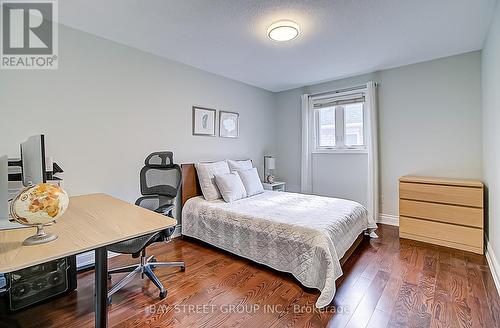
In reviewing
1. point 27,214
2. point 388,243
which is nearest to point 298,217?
point 388,243

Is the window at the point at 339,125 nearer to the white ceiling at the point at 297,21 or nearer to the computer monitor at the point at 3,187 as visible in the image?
the white ceiling at the point at 297,21

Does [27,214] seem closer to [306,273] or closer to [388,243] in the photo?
[306,273]

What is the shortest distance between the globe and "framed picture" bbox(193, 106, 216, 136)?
2488 mm

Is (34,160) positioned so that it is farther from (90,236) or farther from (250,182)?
(250,182)

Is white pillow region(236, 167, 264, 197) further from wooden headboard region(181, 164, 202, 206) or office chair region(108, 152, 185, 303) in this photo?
office chair region(108, 152, 185, 303)

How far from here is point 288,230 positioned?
2.12 metres

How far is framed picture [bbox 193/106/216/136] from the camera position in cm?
346

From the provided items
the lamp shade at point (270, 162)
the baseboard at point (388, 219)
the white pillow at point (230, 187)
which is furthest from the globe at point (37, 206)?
the baseboard at point (388, 219)

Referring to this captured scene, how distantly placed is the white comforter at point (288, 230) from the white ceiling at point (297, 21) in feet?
6.25

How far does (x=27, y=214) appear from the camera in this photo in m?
0.98

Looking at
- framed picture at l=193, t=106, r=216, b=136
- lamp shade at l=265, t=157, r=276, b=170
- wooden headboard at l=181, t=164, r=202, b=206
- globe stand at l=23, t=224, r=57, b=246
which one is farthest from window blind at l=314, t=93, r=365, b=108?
globe stand at l=23, t=224, r=57, b=246

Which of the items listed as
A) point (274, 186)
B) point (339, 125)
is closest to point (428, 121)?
point (339, 125)

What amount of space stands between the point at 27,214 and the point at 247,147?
358 cm

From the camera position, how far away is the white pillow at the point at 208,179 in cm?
315
